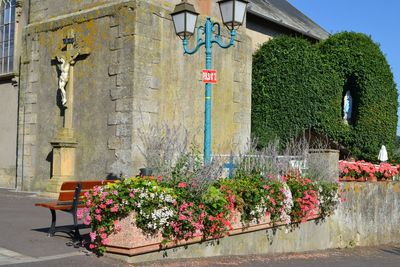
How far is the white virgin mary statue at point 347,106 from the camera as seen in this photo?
21.2 m

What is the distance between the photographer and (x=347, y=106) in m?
21.3

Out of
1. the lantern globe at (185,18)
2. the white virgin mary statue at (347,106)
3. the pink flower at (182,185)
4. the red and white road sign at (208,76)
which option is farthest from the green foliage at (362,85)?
the pink flower at (182,185)

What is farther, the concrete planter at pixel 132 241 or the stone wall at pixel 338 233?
the stone wall at pixel 338 233

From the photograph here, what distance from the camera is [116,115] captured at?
1410 cm

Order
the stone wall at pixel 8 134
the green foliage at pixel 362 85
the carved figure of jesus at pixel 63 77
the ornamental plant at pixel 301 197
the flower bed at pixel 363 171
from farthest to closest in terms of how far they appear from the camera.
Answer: the green foliage at pixel 362 85, the stone wall at pixel 8 134, the carved figure of jesus at pixel 63 77, the flower bed at pixel 363 171, the ornamental plant at pixel 301 197

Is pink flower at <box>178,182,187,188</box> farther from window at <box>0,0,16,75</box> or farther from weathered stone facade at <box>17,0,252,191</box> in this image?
window at <box>0,0,16,75</box>

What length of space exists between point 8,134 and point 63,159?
4738mm

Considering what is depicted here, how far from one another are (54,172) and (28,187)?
185 centimetres

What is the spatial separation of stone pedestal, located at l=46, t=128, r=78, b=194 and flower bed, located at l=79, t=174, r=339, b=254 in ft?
22.5

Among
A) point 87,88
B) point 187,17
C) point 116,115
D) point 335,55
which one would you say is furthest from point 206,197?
point 335,55

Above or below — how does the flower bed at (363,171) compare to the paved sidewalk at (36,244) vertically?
above

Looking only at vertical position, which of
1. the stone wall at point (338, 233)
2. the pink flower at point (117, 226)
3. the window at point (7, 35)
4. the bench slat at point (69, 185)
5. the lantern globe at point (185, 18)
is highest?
the window at point (7, 35)

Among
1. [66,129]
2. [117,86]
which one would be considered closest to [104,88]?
[117,86]

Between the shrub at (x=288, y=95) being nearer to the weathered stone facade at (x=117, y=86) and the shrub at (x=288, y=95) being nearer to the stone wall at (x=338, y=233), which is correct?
the weathered stone facade at (x=117, y=86)
